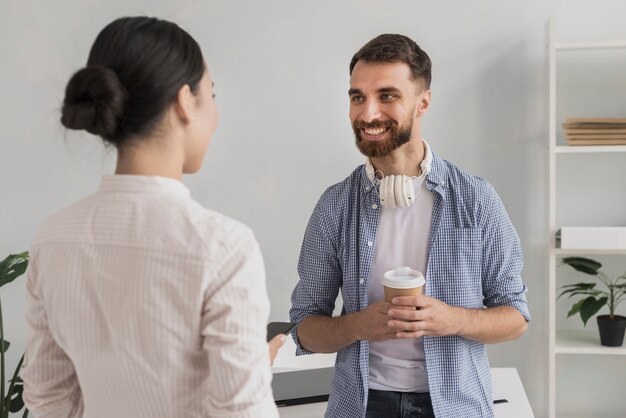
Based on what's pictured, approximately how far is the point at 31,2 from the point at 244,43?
3.23 ft

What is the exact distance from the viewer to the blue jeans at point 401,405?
1614 mm

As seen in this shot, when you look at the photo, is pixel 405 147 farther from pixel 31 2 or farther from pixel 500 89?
pixel 31 2

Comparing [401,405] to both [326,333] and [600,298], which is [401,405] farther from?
[600,298]

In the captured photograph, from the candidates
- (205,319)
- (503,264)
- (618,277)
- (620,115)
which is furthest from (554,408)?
(205,319)

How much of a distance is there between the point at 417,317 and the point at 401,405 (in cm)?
22

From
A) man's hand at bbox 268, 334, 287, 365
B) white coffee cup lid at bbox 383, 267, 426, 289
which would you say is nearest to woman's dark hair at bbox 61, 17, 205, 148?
A: man's hand at bbox 268, 334, 287, 365

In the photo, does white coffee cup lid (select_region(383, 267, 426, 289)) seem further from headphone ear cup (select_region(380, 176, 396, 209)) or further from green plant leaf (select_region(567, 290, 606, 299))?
green plant leaf (select_region(567, 290, 606, 299))

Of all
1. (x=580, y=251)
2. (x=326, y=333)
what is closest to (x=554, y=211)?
(x=580, y=251)

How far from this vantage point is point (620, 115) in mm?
3014

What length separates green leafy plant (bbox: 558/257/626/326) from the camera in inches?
112

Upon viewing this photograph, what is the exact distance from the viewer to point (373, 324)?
1.56 m

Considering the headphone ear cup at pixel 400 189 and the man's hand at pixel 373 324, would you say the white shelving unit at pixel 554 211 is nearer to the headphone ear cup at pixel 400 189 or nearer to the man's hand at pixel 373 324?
the headphone ear cup at pixel 400 189

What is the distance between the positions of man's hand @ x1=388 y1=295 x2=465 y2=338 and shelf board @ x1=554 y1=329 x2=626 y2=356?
1453 millimetres

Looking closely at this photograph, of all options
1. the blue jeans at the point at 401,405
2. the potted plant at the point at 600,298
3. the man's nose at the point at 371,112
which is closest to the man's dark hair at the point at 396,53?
the man's nose at the point at 371,112
